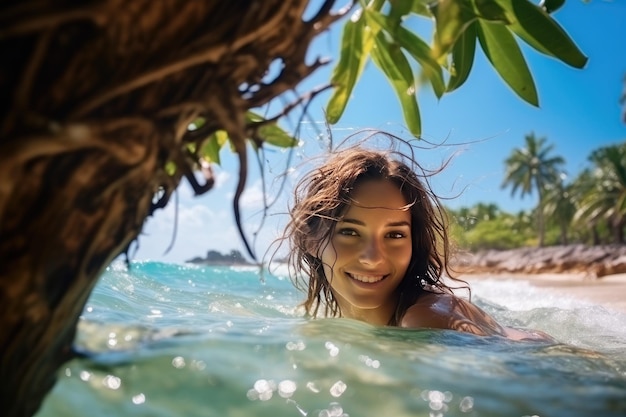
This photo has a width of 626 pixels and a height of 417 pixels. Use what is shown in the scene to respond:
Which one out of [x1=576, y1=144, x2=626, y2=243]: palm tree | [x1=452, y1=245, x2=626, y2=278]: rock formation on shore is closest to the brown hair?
[x1=452, y1=245, x2=626, y2=278]: rock formation on shore

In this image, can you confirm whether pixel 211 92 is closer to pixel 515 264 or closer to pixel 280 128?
pixel 280 128

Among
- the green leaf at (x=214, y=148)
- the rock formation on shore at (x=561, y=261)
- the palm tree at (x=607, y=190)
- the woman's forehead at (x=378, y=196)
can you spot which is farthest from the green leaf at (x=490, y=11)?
the palm tree at (x=607, y=190)

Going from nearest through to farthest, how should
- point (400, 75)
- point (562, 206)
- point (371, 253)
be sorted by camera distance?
point (400, 75)
point (371, 253)
point (562, 206)

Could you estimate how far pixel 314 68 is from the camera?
79 cm

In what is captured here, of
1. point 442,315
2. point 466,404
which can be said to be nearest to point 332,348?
point 466,404

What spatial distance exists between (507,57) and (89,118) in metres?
1.02

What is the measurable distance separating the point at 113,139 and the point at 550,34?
0.98m

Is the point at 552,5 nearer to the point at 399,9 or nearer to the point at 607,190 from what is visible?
the point at 399,9

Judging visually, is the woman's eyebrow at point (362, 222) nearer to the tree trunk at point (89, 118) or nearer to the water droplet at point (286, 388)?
the water droplet at point (286, 388)

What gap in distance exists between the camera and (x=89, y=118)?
1.99ft

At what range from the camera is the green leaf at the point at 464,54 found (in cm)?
123

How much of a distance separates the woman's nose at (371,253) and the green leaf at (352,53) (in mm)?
1395

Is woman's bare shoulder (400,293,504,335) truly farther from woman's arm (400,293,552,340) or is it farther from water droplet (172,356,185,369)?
water droplet (172,356,185,369)

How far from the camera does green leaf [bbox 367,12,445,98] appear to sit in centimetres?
99
